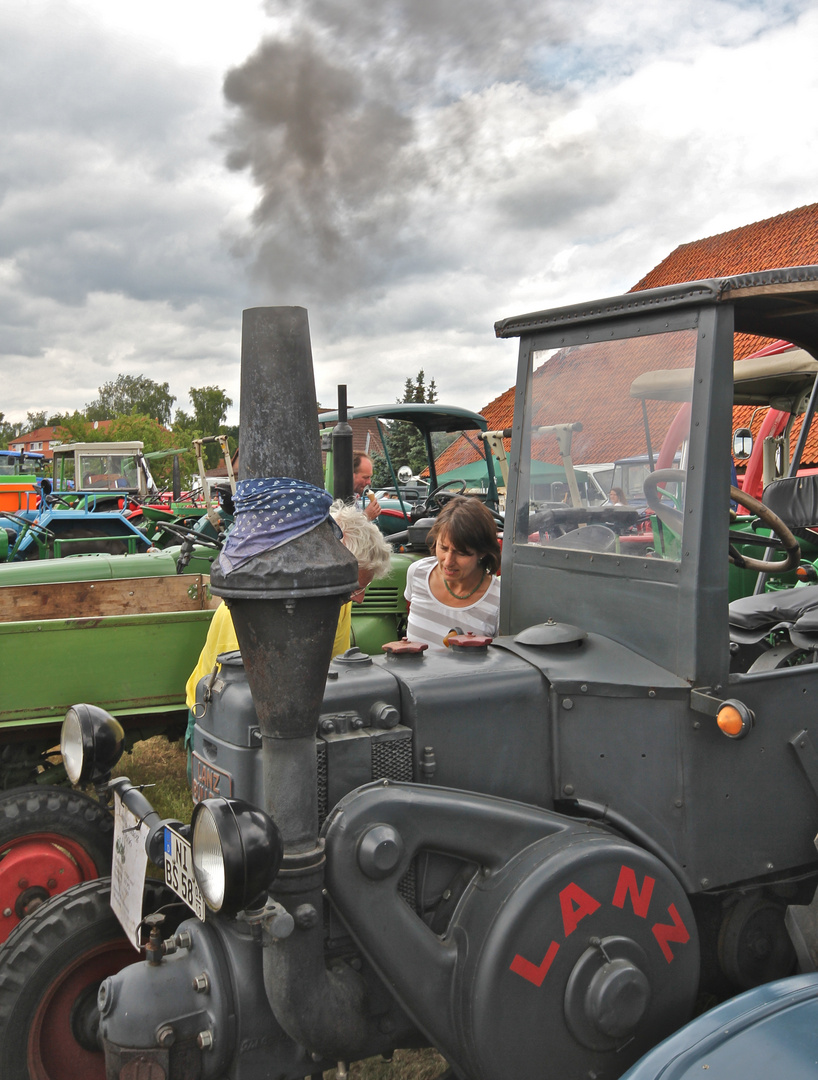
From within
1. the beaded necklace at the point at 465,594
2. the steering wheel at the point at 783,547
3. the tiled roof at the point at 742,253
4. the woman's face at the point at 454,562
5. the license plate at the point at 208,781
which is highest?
the tiled roof at the point at 742,253

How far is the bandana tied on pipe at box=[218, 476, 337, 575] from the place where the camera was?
1.53m

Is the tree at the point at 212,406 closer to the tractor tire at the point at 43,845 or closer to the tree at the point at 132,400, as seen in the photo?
the tractor tire at the point at 43,845

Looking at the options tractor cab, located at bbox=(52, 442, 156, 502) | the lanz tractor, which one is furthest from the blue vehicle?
tractor cab, located at bbox=(52, 442, 156, 502)

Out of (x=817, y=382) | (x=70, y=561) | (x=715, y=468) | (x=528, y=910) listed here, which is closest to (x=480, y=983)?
(x=528, y=910)

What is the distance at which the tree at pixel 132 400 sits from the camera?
64438 mm

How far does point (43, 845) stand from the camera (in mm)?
3092

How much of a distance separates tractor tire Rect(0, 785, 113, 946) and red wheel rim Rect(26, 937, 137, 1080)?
2.66 ft

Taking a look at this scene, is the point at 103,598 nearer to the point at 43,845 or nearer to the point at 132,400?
the point at 43,845

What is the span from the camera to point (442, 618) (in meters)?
3.19

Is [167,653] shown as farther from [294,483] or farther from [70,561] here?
[294,483]

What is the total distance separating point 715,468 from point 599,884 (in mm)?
965

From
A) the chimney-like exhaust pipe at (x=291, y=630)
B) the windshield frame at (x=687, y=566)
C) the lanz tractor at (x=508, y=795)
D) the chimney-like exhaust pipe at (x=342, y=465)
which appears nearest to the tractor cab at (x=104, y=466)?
the chimney-like exhaust pipe at (x=342, y=465)

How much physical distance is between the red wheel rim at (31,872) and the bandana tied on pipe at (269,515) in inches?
81.8

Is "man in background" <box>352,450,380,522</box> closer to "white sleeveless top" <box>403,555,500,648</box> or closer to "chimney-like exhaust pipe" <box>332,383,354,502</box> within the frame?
"chimney-like exhaust pipe" <box>332,383,354,502</box>
